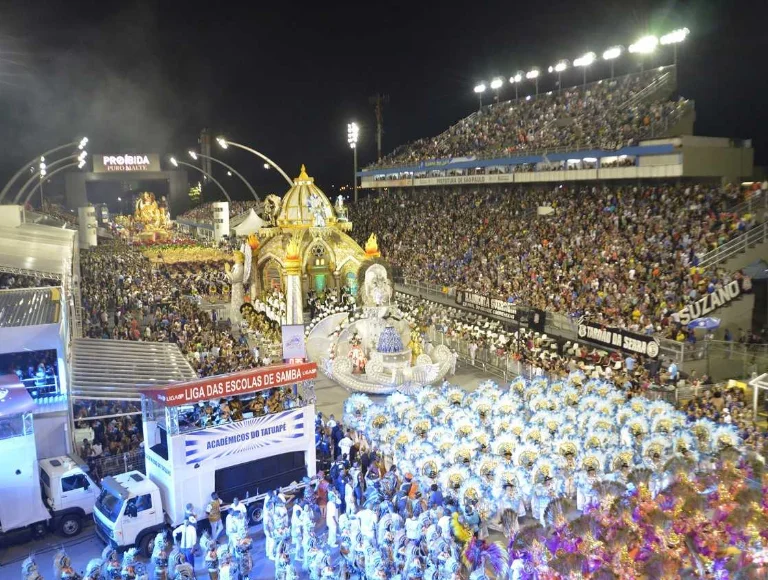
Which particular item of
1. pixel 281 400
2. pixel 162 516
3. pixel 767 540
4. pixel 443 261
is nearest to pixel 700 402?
pixel 767 540

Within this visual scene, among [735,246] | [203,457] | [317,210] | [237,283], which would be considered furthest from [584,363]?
[237,283]

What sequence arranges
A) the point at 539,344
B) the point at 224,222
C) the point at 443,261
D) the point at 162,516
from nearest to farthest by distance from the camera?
the point at 162,516
the point at 539,344
the point at 443,261
the point at 224,222

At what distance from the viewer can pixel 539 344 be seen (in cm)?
2284

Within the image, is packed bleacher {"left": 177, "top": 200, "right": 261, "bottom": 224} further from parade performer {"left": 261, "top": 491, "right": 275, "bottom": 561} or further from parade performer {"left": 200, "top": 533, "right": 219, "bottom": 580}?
parade performer {"left": 200, "top": 533, "right": 219, "bottom": 580}

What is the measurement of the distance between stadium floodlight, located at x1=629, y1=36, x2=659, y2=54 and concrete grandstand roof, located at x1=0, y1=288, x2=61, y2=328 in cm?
2776

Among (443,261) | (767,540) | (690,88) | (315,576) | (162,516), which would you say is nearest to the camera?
(767,540)

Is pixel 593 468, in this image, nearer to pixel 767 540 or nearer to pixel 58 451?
pixel 767 540

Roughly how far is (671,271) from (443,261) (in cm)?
1330

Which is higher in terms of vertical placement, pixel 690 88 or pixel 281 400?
pixel 690 88

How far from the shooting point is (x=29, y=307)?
1725 cm

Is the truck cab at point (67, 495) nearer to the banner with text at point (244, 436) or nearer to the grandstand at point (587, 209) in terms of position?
the banner with text at point (244, 436)

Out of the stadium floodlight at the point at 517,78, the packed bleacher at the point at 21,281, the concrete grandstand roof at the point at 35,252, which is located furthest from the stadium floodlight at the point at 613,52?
the packed bleacher at the point at 21,281

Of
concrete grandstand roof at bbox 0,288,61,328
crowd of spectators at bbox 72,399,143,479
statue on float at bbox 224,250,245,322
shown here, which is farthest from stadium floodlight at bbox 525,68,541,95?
crowd of spectators at bbox 72,399,143,479

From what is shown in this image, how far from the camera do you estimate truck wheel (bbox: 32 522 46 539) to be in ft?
43.5
